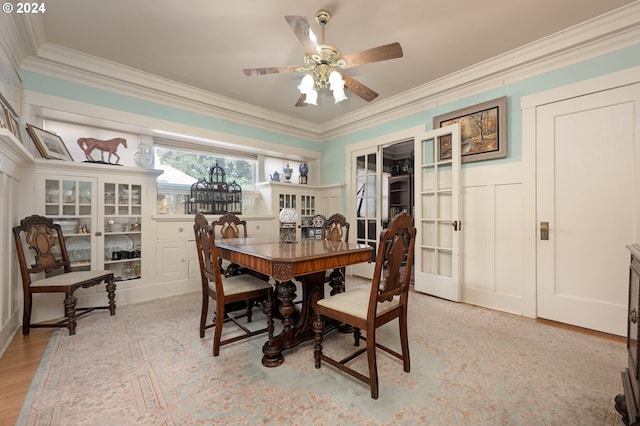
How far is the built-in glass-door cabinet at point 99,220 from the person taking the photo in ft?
9.32

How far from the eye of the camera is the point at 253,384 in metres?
1.65

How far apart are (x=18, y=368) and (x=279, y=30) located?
3.34 metres

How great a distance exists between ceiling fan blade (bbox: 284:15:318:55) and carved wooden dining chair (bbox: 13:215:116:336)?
2871 millimetres

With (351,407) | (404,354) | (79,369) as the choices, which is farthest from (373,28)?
(79,369)

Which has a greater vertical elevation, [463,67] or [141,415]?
[463,67]

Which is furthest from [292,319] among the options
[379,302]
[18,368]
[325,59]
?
[325,59]

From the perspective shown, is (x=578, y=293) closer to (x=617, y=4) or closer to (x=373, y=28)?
(x=617, y=4)

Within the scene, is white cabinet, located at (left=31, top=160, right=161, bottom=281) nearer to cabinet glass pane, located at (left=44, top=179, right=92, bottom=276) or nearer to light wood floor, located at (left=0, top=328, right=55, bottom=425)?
cabinet glass pane, located at (left=44, top=179, right=92, bottom=276)

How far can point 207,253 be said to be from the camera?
2.11 metres

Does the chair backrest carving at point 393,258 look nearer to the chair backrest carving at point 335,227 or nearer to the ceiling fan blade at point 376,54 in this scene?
the ceiling fan blade at point 376,54

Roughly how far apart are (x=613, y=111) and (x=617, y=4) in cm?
86

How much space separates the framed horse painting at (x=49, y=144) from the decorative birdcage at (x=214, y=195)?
4.53ft

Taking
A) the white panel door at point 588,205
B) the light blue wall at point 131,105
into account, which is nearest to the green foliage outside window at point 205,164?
the light blue wall at point 131,105

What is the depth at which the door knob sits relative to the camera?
269 centimetres
